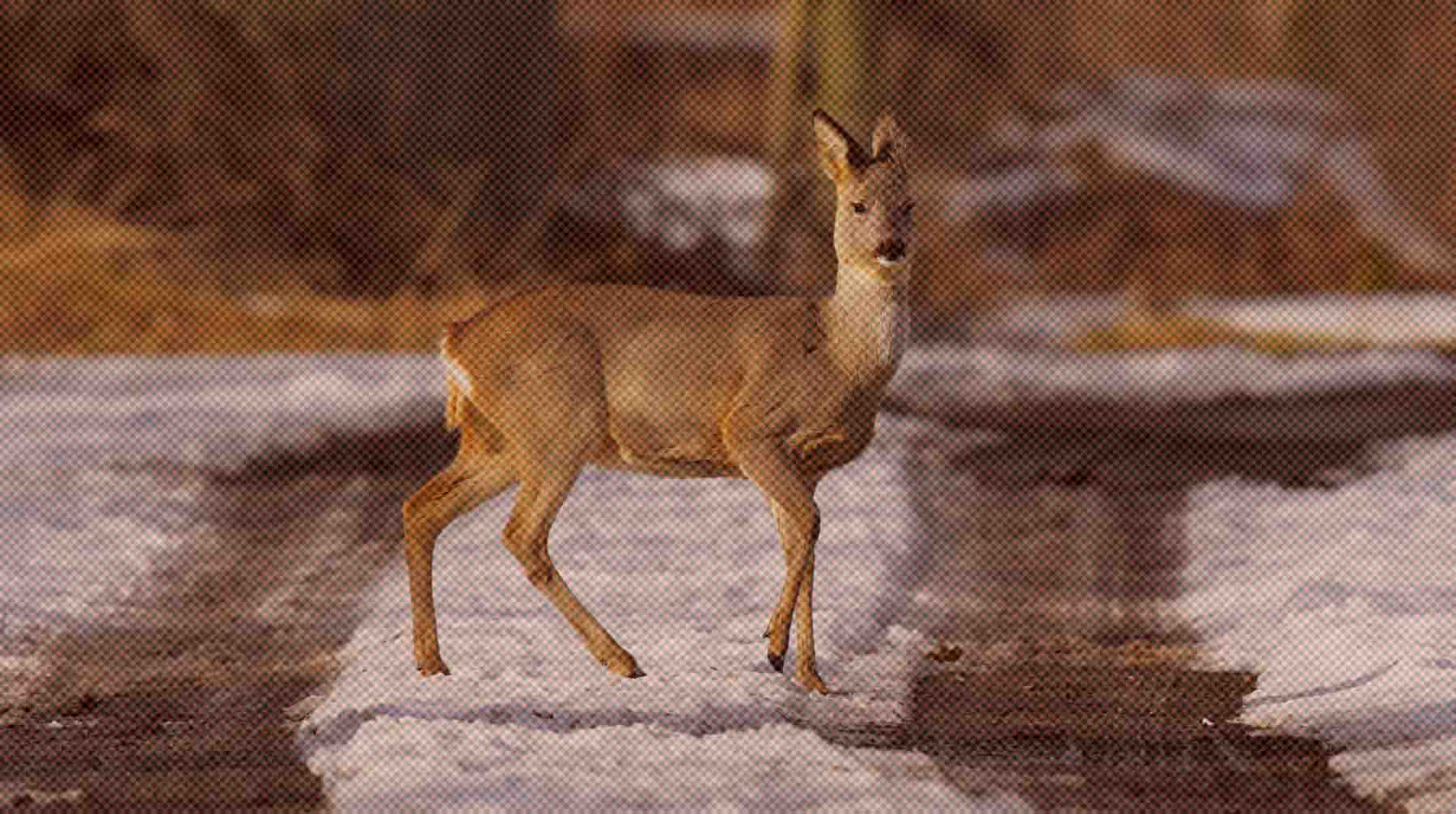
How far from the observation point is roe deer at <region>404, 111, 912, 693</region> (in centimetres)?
870

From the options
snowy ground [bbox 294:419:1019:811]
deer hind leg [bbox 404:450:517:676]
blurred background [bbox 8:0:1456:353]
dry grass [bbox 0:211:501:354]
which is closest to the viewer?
snowy ground [bbox 294:419:1019:811]

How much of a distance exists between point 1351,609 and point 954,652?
1462 mm

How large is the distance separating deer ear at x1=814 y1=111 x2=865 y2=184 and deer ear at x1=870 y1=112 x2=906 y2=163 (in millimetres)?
101

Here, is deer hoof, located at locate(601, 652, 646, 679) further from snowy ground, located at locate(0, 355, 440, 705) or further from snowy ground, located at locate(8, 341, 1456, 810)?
snowy ground, located at locate(0, 355, 440, 705)

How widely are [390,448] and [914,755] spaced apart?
7333mm

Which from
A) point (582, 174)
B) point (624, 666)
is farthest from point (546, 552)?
point (582, 174)

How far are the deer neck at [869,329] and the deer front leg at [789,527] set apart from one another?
1.18 ft

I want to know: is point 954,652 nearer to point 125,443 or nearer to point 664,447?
point 664,447

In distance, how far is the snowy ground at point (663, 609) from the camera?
7766 mm

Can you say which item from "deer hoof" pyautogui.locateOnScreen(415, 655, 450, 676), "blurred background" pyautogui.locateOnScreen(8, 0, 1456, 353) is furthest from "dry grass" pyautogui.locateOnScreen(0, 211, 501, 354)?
"deer hoof" pyautogui.locateOnScreen(415, 655, 450, 676)

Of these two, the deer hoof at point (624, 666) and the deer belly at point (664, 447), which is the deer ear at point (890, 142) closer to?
the deer belly at point (664, 447)

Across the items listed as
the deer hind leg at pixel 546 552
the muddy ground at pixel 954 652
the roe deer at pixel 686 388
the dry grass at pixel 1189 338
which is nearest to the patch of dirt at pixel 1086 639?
the muddy ground at pixel 954 652

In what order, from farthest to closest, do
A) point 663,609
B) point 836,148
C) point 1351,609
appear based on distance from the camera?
point 663,609 < point 1351,609 < point 836,148

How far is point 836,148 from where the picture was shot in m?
8.76
